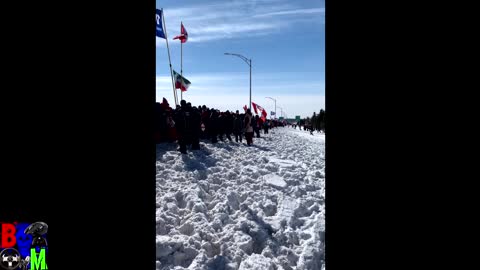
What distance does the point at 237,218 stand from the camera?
6199 mm

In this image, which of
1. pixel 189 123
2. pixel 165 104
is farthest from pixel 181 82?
pixel 189 123

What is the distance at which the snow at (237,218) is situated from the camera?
475cm

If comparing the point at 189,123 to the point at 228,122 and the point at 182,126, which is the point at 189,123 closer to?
the point at 182,126
